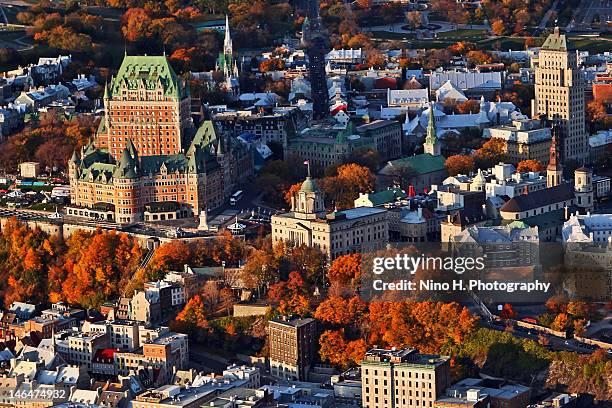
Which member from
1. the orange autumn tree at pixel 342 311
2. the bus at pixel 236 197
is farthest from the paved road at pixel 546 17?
the orange autumn tree at pixel 342 311

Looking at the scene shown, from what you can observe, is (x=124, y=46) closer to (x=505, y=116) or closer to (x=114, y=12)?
(x=114, y=12)

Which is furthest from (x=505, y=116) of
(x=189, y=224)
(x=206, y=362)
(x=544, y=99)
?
(x=206, y=362)

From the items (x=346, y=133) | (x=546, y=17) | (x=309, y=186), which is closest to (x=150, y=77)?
(x=346, y=133)

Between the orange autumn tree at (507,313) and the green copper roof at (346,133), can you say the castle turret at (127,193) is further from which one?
the orange autumn tree at (507,313)

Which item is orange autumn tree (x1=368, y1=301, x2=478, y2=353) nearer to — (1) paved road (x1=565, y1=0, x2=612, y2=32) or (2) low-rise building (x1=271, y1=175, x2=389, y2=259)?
(2) low-rise building (x1=271, y1=175, x2=389, y2=259)

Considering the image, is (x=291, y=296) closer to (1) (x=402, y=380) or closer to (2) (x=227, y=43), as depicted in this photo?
(1) (x=402, y=380)

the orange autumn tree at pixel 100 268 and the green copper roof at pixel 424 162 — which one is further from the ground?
the green copper roof at pixel 424 162
